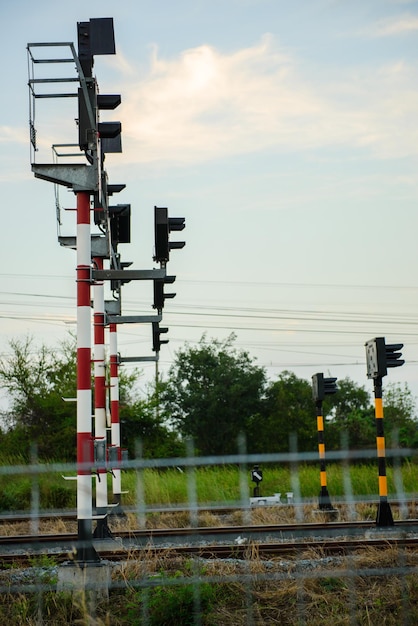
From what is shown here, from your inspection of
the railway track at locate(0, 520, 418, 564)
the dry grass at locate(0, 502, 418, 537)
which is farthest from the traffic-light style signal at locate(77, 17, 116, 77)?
the dry grass at locate(0, 502, 418, 537)

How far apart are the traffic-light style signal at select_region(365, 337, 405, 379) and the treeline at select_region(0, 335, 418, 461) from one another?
15.2 meters

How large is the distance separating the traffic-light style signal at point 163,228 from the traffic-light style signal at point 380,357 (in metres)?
2.98

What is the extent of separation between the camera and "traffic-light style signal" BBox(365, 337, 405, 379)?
38.8ft

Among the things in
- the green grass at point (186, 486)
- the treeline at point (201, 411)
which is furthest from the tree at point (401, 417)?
the green grass at point (186, 486)

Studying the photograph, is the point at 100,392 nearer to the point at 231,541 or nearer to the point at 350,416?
the point at 231,541

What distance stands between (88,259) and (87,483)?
6.72 ft

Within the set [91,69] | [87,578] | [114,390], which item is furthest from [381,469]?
[91,69]

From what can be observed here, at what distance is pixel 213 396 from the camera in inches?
1634

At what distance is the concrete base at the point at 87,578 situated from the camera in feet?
25.0

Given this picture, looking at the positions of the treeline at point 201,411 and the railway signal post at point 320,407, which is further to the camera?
the treeline at point 201,411

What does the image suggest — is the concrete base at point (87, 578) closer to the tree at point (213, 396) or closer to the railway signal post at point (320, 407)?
the railway signal post at point (320, 407)

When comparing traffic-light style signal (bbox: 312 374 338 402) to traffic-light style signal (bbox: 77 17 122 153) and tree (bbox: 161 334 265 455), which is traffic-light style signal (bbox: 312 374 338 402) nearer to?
traffic-light style signal (bbox: 77 17 122 153)

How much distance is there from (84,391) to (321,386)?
9.18 metres

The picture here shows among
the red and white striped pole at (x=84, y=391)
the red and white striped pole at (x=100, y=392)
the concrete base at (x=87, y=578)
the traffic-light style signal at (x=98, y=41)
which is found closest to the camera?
the concrete base at (x=87, y=578)
